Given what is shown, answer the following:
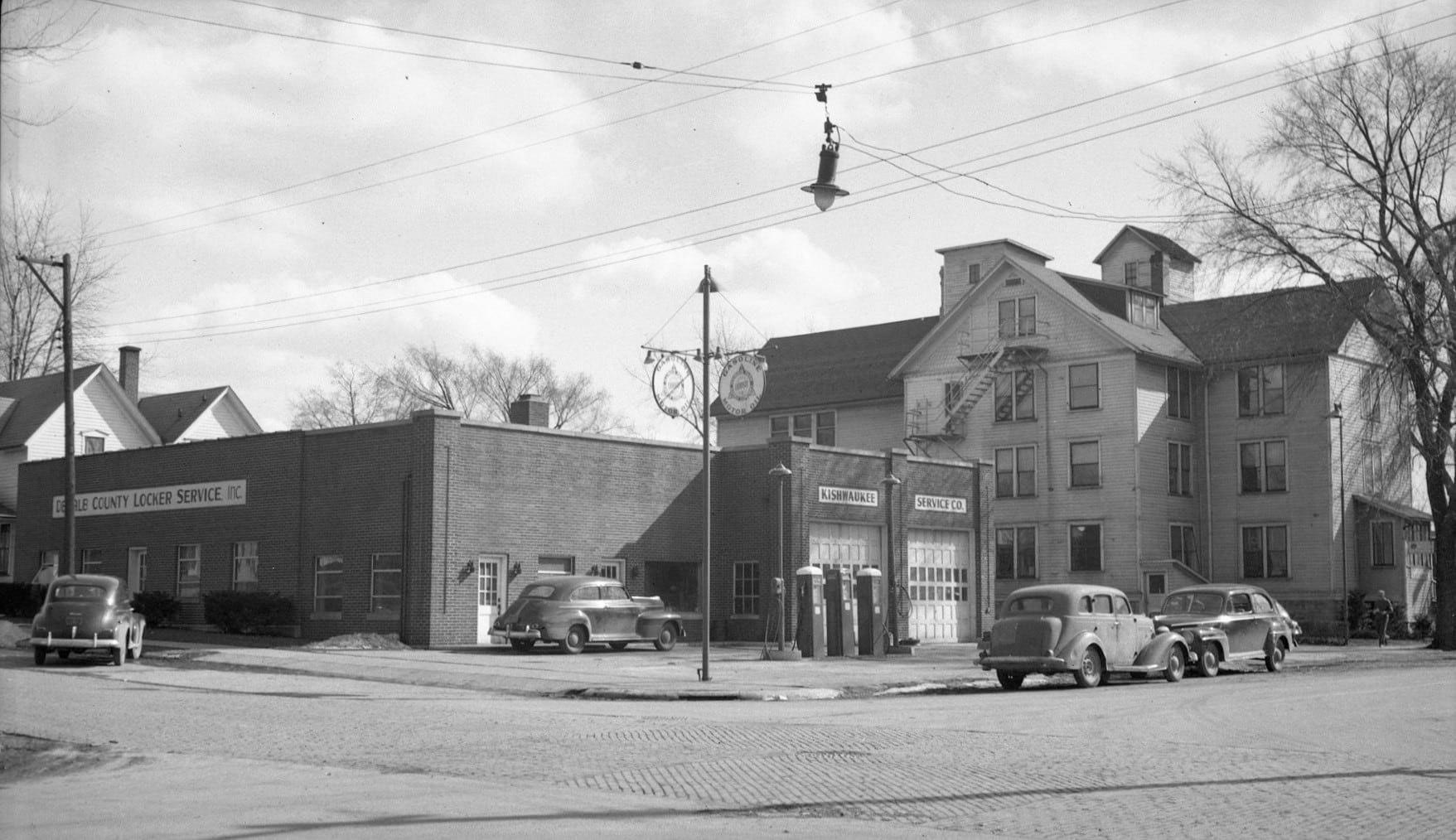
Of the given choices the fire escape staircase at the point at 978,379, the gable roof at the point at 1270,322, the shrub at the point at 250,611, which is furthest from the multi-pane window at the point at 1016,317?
the shrub at the point at 250,611

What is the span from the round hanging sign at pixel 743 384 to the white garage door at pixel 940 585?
1060 cm

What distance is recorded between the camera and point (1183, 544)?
53.1 m

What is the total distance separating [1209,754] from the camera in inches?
548

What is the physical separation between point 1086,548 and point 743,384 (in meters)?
23.2

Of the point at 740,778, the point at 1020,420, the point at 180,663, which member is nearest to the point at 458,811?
the point at 740,778

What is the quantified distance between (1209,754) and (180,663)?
20.5 meters

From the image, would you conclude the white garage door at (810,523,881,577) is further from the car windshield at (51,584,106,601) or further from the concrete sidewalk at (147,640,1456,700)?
the car windshield at (51,584,106,601)

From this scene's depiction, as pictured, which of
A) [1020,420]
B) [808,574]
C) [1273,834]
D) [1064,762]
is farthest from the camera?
[1020,420]

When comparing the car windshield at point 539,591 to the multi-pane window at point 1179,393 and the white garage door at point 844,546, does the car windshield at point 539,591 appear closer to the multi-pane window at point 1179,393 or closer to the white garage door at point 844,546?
the white garage door at point 844,546

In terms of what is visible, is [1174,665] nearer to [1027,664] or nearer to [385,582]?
[1027,664]

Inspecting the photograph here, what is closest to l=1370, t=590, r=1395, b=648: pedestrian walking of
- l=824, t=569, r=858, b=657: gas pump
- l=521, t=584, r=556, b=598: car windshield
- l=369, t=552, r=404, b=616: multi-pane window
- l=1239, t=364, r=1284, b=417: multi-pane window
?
l=1239, t=364, r=1284, b=417: multi-pane window

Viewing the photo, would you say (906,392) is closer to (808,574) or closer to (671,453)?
(671,453)

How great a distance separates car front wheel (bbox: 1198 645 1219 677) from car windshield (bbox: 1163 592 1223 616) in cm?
91

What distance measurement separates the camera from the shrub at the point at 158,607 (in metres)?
37.2
